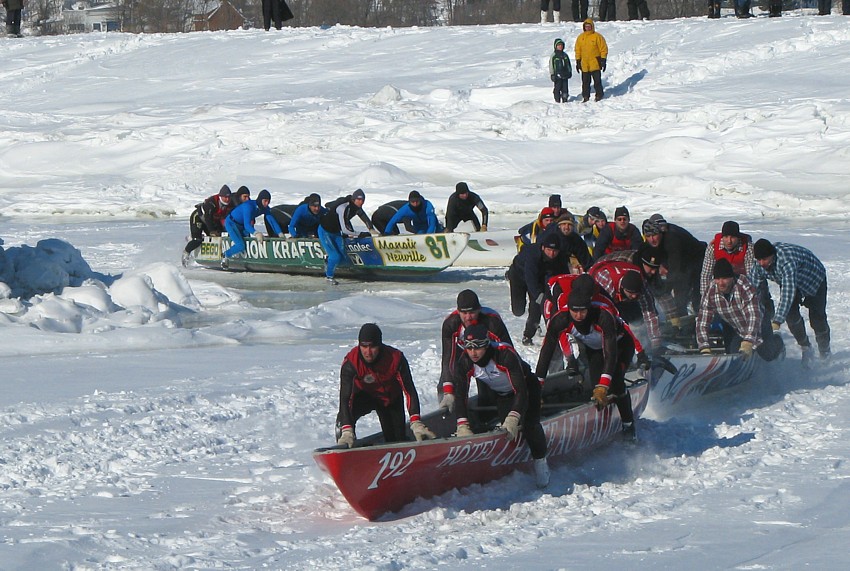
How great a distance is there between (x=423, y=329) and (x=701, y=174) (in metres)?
12.6

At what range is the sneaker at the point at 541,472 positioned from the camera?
792cm

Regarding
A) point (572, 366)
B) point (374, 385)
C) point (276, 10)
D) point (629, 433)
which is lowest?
point (629, 433)

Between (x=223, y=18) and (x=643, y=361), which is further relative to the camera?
(x=223, y=18)

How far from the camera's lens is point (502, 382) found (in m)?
8.04

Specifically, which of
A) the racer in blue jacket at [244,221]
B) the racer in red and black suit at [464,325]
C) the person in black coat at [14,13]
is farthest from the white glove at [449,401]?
the person in black coat at [14,13]

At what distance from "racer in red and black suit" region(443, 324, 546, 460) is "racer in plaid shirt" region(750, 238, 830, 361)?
144 inches

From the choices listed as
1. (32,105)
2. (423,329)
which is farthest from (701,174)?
(32,105)

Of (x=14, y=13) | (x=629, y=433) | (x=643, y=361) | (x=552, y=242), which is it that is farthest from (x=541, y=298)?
(x=14, y=13)

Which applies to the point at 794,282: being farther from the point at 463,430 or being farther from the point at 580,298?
the point at 463,430

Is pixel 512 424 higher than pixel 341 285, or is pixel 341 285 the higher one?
pixel 512 424

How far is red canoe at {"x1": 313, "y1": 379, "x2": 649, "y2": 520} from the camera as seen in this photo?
7.02 meters

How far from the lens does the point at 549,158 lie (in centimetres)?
2708

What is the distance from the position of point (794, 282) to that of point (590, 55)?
1769cm

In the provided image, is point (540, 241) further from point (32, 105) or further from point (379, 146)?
point (32, 105)
